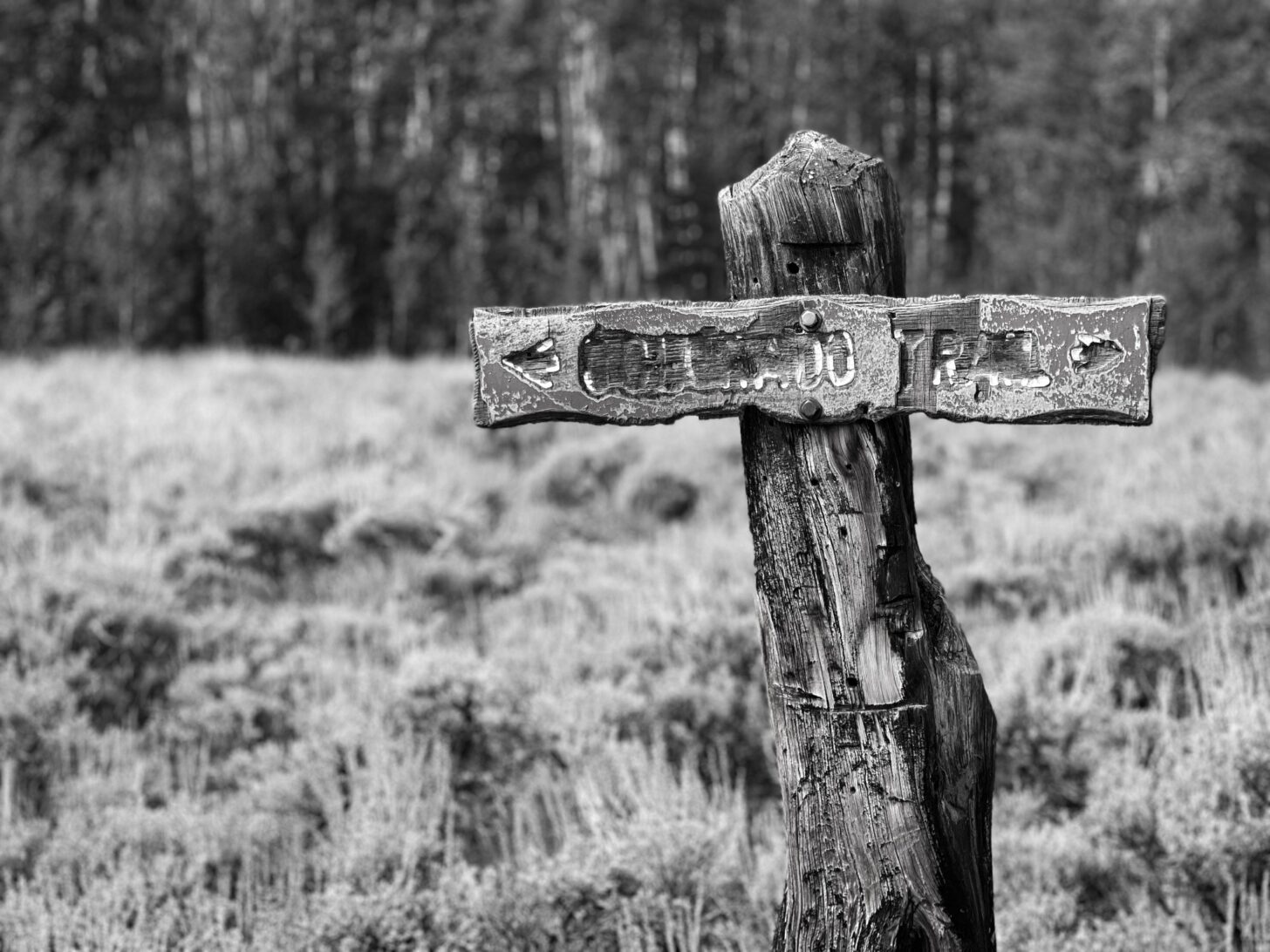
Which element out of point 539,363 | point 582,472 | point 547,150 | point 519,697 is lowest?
point 519,697

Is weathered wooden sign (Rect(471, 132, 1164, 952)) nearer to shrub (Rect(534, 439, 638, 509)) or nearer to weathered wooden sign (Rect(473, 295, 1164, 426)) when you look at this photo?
weathered wooden sign (Rect(473, 295, 1164, 426))

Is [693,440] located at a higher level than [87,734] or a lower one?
higher

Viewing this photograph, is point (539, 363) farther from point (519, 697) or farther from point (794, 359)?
point (519, 697)

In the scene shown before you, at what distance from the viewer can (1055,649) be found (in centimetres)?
481

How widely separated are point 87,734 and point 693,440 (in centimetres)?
615

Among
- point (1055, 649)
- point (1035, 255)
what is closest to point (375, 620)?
point (1055, 649)

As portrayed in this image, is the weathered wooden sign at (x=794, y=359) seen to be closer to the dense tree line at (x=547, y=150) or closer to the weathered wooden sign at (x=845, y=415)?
the weathered wooden sign at (x=845, y=415)

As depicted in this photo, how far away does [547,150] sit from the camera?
2780cm

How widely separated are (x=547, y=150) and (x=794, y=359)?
87.7 ft

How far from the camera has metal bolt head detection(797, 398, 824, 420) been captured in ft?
6.82

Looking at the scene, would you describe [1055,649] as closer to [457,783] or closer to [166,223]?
[457,783]

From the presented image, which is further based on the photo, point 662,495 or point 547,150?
point 547,150

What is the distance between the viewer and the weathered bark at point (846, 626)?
215 centimetres

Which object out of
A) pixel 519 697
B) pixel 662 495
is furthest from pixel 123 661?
pixel 662 495
